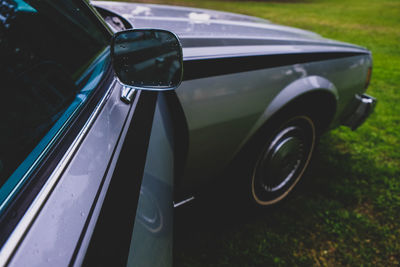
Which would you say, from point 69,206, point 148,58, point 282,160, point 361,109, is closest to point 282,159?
point 282,160

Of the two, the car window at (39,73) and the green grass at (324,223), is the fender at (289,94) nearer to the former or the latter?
the green grass at (324,223)

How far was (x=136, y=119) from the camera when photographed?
3.19ft

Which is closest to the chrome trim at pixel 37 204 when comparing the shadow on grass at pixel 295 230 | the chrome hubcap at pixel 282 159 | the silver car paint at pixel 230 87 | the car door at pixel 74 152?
the car door at pixel 74 152

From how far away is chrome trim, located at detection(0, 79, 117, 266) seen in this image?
1.45 ft

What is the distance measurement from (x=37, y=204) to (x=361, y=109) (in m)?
2.72

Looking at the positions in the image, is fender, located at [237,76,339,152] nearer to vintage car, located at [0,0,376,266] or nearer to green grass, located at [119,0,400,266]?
vintage car, located at [0,0,376,266]

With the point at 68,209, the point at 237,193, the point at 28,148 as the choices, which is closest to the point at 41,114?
the point at 28,148

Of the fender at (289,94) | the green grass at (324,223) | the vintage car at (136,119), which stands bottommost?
the green grass at (324,223)

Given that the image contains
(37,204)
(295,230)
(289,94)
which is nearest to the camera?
(37,204)

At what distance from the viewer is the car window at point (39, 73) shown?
2.41 feet

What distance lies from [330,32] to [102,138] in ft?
36.4

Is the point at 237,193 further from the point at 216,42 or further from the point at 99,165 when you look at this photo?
the point at 99,165

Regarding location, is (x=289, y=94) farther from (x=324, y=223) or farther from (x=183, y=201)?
(x=324, y=223)

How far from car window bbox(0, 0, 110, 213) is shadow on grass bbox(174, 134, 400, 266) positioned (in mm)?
981
